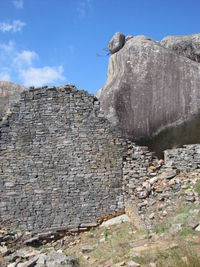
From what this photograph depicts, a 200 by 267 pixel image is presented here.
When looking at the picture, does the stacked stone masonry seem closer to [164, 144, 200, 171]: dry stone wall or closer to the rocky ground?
[164, 144, 200, 171]: dry stone wall

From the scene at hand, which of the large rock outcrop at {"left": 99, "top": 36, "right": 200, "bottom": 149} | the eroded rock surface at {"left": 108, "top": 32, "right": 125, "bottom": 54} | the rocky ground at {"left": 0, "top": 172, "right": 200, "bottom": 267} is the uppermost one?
the eroded rock surface at {"left": 108, "top": 32, "right": 125, "bottom": 54}

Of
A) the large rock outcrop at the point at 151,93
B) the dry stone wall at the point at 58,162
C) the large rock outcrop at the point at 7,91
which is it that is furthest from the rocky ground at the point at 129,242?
the large rock outcrop at the point at 7,91

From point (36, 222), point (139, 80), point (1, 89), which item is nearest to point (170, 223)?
point (36, 222)

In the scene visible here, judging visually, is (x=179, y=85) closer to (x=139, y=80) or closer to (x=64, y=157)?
(x=139, y=80)

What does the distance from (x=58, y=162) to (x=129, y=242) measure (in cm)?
341

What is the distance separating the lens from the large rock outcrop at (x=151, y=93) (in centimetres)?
1041

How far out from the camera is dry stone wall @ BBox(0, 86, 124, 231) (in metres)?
9.84

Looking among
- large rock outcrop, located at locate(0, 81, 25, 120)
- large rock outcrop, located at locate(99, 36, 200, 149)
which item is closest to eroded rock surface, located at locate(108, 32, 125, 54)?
large rock outcrop, located at locate(99, 36, 200, 149)

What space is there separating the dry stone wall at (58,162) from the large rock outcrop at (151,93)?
2.33 ft

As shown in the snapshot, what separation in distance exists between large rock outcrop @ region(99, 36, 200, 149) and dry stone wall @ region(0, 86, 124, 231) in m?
0.71

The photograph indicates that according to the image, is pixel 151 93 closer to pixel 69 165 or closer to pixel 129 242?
pixel 69 165

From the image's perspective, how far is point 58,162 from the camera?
10.1 metres

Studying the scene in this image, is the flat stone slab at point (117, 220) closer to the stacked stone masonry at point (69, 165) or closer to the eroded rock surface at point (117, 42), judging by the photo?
the stacked stone masonry at point (69, 165)

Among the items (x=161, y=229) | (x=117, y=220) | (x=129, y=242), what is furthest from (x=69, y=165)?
(x=161, y=229)
